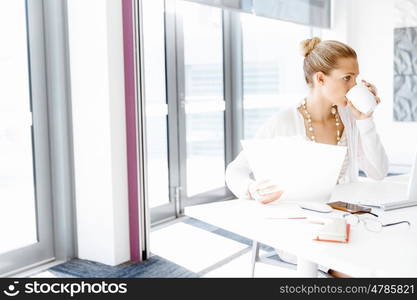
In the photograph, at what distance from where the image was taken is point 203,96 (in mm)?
4312

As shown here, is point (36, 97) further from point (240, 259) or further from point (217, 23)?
point (217, 23)

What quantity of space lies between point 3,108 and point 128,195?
85 centimetres

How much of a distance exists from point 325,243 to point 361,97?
70cm

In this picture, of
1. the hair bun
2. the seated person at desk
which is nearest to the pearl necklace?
Answer: the seated person at desk

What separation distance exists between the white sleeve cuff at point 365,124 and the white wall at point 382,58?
3899 mm

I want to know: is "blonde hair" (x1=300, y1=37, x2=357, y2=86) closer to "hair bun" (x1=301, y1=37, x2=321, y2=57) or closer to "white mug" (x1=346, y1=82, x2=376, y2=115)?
"hair bun" (x1=301, y1=37, x2=321, y2=57)

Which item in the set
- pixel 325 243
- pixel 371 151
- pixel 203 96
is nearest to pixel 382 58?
pixel 203 96

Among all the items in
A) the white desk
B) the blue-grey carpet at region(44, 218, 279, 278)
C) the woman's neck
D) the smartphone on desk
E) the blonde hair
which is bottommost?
the blue-grey carpet at region(44, 218, 279, 278)

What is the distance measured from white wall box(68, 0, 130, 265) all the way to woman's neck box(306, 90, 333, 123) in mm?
1201

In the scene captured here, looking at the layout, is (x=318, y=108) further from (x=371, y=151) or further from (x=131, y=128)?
(x=131, y=128)

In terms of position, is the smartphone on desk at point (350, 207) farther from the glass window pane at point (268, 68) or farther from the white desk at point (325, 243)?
the glass window pane at point (268, 68)

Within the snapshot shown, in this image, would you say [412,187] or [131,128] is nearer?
[412,187]

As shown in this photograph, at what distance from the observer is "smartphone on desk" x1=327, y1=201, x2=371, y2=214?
145 centimetres

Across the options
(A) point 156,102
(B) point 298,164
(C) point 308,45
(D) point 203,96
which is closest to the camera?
(B) point 298,164
